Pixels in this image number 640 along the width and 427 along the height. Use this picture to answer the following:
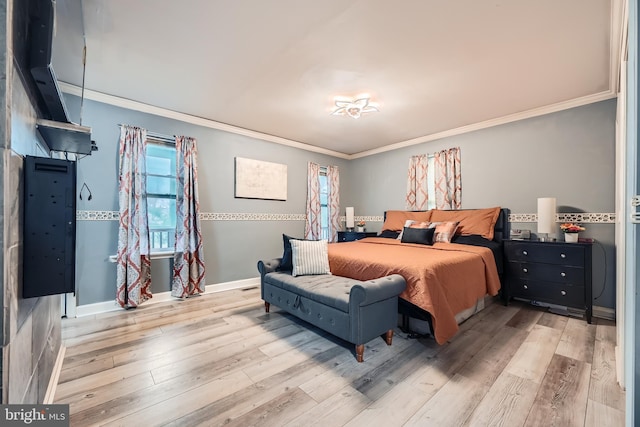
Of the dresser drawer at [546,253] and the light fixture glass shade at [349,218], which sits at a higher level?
the light fixture glass shade at [349,218]

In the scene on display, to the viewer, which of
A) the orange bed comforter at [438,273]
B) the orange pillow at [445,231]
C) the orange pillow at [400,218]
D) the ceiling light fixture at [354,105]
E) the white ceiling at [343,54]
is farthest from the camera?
the orange pillow at [400,218]

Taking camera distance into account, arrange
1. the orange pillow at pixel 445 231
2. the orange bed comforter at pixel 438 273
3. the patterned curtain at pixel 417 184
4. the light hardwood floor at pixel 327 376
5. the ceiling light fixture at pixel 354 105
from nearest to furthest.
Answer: the light hardwood floor at pixel 327 376 → the orange bed comforter at pixel 438 273 → the ceiling light fixture at pixel 354 105 → the orange pillow at pixel 445 231 → the patterned curtain at pixel 417 184

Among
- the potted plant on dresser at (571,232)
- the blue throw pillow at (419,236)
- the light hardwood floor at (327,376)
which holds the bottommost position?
the light hardwood floor at (327,376)

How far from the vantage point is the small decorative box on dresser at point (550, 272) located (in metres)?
2.73

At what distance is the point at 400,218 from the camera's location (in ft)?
14.9

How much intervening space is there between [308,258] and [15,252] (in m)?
2.14

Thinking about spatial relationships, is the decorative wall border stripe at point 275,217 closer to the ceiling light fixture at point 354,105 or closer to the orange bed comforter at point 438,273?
the orange bed comforter at point 438,273

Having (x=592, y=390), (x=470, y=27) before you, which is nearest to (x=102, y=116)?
(x=470, y=27)

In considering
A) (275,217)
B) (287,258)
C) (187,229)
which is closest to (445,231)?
(287,258)

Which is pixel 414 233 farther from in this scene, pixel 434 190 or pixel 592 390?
pixel 592 390

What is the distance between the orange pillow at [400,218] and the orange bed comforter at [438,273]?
3.34 ft

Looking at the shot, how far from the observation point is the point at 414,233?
147 inches

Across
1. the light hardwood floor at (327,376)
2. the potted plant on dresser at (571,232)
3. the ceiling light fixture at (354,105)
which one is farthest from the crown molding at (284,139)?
the light hardwood floor at (327,376)

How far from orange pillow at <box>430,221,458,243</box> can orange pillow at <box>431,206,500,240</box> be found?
12 cm
